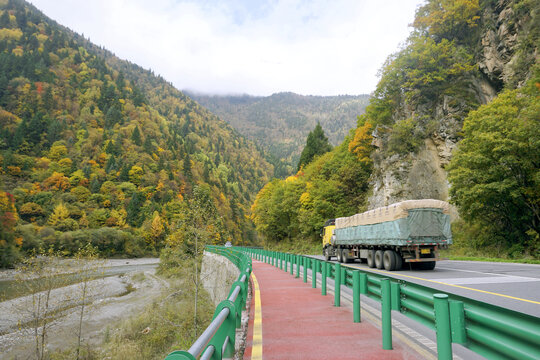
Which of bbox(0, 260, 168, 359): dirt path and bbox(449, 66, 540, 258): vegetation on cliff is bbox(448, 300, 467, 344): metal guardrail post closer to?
bbox(449, 66, 540, 258): vegetation on cliff

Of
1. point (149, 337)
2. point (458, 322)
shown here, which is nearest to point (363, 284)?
point (458, 322)

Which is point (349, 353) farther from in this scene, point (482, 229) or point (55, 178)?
point (55, 178)

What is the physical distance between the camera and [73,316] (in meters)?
27.4

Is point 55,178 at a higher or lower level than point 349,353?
higher

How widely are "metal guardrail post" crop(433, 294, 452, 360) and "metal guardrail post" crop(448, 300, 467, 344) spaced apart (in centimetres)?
7

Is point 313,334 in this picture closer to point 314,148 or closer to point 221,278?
point 221,278

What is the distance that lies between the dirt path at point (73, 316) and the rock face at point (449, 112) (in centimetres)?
2721

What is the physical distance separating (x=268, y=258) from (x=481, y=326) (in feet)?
75.8

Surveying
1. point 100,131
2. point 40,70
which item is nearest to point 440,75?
point 100,131

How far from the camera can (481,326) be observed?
2.71 m

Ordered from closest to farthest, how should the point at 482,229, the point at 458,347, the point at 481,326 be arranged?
the point at 481,326 → the point at 458,347 → the point at 482,229

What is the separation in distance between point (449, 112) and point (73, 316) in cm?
3713

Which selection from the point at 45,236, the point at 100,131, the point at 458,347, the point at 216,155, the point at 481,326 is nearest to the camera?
the point at 481,326

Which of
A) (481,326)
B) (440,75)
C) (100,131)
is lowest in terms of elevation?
(481,326)
